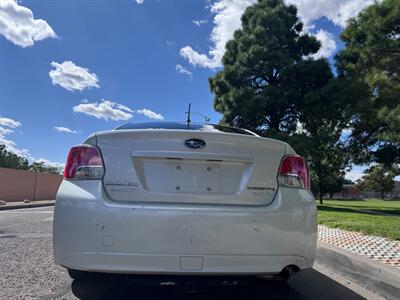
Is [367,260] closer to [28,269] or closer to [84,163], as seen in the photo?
[84,163]

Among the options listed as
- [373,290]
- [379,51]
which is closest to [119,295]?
[373,290]

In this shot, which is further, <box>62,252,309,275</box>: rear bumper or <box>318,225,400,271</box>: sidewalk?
<box>318,225,400,271</box>: sidewalk

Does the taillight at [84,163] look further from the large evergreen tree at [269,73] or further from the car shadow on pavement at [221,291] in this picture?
the large evergreen tree at [269,73]

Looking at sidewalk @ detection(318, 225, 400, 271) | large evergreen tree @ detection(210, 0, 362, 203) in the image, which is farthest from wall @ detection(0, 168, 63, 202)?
sidewalk @ detection(318, 225, 400, 271)

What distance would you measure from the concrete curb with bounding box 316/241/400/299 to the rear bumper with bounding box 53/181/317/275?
1643 mm

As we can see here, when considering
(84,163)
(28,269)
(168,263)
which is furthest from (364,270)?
(28,269)

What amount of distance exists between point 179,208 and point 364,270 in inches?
108

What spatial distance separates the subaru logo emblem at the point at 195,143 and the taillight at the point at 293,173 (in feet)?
2.17

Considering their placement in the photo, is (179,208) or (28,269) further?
(28,269)

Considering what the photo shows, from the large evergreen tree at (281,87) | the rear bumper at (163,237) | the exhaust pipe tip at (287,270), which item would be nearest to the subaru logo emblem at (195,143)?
the rear bumper at (163,237)

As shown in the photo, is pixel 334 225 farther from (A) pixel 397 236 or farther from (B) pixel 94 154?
(B) pixel 94 154

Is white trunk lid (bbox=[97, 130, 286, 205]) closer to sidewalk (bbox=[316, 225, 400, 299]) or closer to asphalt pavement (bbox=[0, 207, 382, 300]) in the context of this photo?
asphalt pavement (bbox=[0, 207, 382, 300])

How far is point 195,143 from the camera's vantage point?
3.03m

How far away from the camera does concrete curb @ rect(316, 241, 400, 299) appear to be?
3.95 metres
